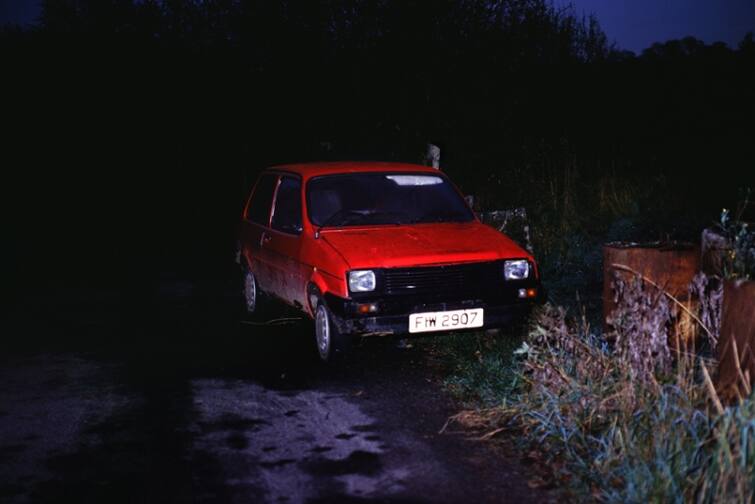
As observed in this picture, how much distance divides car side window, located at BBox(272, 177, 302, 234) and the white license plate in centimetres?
168

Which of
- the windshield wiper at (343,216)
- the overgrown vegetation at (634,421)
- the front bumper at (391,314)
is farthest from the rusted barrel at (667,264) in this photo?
the windshield wiper at (343,216)

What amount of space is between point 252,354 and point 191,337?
1122mm

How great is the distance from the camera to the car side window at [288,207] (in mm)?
8352

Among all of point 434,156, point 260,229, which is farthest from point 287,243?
point 434,156

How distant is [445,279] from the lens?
7.05 meters

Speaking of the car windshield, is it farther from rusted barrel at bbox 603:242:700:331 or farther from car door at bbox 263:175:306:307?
rusted barrel at bbox 603:242:700:331

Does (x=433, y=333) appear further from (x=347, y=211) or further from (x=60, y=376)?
(x=60, y=376)

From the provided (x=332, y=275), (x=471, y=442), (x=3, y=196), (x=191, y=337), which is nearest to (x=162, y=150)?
(x=3, y=196)

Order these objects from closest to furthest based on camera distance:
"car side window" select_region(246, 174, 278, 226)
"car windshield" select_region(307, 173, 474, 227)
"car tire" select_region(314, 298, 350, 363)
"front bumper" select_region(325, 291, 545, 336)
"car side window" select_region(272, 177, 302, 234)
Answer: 1. "front bumper" select_region(325, 291, 545, 336)
2. "car tire" select_region(314, 298, 350, 363)
3. "car windshield" select_region(307, 173, 474, 227)
4. "car side window" select_region(272, 177, 302, 234)
5. "car side window" select_region(246, 174, 278, 226)

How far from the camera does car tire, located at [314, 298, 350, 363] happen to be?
23.7 feet

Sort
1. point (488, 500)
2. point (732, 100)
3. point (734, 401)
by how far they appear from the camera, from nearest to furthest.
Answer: point (488, 500) < point (734, 401) < point (732, 100)

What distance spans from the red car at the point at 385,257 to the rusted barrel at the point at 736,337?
2.32 meters

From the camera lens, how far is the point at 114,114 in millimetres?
25625

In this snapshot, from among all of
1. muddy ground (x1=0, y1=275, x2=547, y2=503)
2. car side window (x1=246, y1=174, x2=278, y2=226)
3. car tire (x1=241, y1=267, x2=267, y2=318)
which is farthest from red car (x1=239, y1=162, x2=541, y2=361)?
car tire (x1=241, y1=267, x2=267, y2=318)
